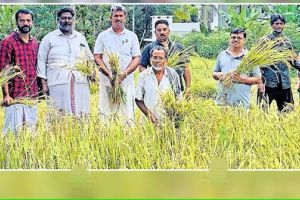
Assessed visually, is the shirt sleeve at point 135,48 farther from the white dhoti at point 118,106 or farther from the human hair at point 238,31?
the human hair at point 238,31

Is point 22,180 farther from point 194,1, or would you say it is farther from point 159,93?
point 194,1

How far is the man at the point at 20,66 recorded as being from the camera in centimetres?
830

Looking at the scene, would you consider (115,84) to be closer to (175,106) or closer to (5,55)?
(175,106)

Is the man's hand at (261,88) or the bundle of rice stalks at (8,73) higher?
the bundle of rice stalks at (8,73)

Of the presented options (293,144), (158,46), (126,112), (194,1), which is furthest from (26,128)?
(293,144)

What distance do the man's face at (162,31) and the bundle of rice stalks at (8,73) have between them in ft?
4.89

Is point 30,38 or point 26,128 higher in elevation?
point 30,38

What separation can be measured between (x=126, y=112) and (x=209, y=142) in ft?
3.04

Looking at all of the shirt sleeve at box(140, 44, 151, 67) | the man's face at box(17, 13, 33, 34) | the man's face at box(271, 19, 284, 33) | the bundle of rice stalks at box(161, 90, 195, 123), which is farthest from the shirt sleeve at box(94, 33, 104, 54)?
the man's face at box(271, 19, 284, 33)

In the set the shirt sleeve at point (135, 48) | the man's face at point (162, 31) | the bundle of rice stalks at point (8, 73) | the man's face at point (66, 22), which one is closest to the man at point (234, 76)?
the man's face at point (162, 31)

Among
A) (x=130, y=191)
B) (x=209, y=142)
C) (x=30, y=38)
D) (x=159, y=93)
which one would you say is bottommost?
(x=130, y=191)

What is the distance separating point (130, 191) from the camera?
27.5 feet

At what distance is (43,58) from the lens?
834cm

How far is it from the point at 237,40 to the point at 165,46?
76 centimetres
